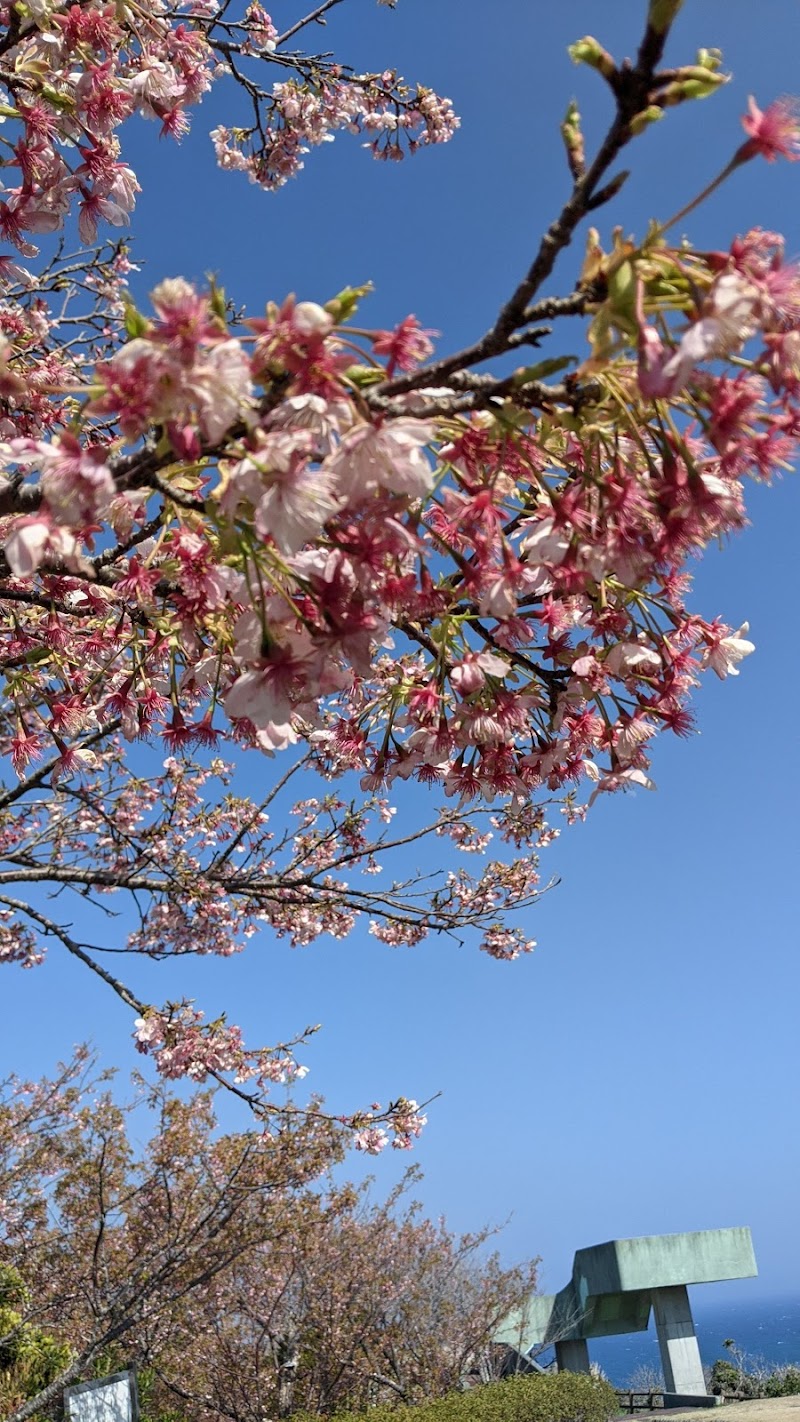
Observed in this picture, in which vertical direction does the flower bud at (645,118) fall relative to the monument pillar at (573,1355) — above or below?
above

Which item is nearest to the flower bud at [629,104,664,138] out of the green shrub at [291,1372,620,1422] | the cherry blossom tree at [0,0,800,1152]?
the cherry blossom tree at [0,0,800,1152]

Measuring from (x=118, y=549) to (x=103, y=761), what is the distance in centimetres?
462

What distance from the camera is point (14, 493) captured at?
1.54 meters

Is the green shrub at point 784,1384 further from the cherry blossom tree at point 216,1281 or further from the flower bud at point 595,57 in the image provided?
the flower bud at point 595,57

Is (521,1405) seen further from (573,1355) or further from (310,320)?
(310,320)

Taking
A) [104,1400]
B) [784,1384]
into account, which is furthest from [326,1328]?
[784,1384]

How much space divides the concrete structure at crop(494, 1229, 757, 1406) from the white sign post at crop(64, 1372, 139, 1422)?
10211 millimetres

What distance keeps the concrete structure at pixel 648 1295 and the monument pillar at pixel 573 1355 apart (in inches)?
16.7

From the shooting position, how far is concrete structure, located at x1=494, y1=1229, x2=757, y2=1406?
1386 centimetres

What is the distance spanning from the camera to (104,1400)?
5270 millimetres

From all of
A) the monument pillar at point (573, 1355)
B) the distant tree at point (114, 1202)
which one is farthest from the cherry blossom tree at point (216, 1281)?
the monument pillar at point (573, 1355)

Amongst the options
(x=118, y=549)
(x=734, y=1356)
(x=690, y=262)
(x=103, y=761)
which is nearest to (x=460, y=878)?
(x=103, y=761)

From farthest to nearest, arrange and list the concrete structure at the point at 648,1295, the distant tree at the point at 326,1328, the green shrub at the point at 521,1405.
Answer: the concrete structure at the point at 648,1295 → the distant tree at the point at 326,1328 → the green shrub at the point at 521,1405

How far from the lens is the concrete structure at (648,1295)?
13859mm
